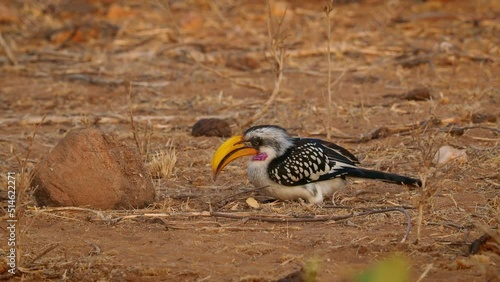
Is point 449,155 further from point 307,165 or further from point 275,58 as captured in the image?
point 275,58

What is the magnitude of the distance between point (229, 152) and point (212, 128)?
2.22 m

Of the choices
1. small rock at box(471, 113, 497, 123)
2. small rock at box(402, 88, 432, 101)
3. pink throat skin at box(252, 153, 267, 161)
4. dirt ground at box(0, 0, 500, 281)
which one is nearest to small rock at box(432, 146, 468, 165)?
dirt ground at box(0, 0, 500, 281)

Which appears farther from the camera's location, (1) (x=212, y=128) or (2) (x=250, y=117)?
(2) (x=250, y=117)

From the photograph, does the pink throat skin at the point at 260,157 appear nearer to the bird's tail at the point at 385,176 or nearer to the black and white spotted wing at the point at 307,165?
the black and white spotted wing at the point at 307,165

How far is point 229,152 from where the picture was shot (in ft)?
21.9

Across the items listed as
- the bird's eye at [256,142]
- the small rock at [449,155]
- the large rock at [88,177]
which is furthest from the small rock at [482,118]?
the large rock at [88,177]

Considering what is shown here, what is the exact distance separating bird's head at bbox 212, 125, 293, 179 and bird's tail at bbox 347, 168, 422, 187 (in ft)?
1.59

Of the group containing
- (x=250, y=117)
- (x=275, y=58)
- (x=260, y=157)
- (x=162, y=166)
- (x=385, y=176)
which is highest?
(x=275, y=58)

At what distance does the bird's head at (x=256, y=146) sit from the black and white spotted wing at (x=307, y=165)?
0.08 metres

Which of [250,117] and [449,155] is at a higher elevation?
[449,155]

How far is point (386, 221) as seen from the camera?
581 cm

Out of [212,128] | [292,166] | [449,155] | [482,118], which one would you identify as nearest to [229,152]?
[292,166]

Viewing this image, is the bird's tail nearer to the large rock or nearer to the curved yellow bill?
the curved yellow bill

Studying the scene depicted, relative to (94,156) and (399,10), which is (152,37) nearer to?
(399,10)
